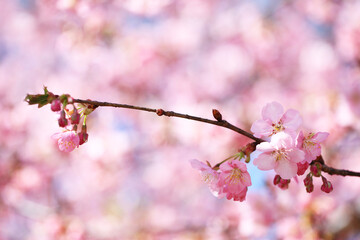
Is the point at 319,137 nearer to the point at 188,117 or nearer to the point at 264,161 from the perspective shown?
the point at 264,161

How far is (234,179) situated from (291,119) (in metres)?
0.33

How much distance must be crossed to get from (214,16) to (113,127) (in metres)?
3.18

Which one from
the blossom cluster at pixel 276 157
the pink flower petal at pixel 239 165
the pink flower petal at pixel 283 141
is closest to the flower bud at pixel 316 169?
the blossom cluster at pixel 276 157

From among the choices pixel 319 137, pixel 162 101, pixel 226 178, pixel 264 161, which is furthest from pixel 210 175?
pixel 162 101

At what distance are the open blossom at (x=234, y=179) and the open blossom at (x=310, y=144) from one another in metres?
0.23

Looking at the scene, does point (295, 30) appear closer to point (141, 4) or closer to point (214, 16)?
point (214, 16)

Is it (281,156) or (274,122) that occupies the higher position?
(274,122)

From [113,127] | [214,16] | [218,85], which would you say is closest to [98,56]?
[113,127]

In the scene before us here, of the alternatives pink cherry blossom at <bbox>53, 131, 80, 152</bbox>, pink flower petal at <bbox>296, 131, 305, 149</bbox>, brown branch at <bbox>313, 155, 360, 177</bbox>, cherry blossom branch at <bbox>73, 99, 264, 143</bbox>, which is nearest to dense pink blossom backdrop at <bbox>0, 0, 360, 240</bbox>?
brown branch at <bbox>313, 155, 360, 177</bbox>

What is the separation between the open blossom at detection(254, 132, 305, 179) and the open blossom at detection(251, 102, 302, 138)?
0.07 meters

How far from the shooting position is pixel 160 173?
24.3 ft

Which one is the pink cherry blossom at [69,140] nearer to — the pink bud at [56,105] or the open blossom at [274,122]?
the pink bud at [56,105]

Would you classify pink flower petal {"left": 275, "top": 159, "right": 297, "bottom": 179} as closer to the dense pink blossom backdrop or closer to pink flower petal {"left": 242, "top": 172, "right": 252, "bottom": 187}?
pink flower petal {"left": 242, "top": 172, "right": 252, "bottom": 187}

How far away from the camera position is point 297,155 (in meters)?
1.51
